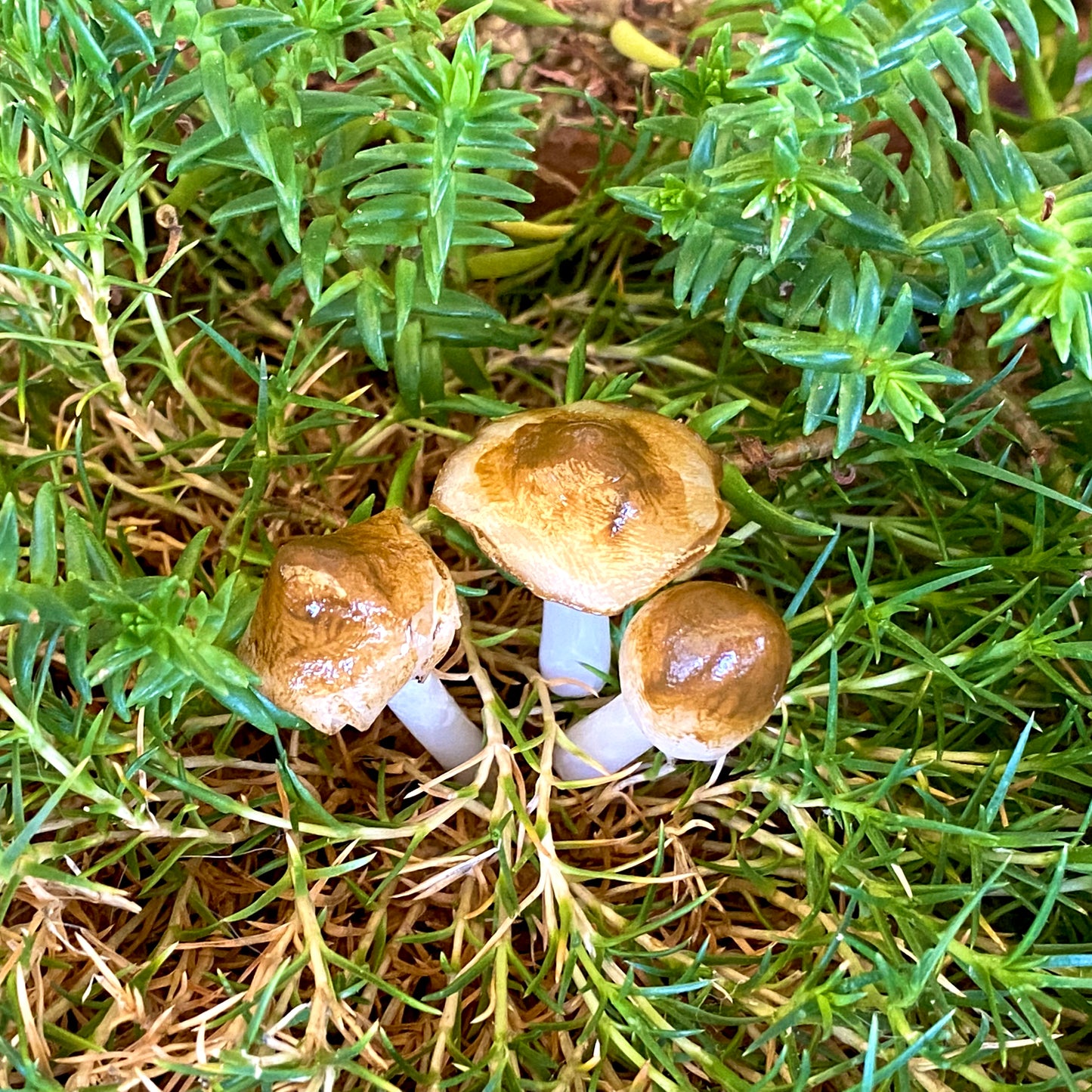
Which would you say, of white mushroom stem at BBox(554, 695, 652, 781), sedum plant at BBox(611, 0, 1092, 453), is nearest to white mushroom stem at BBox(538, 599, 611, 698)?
white mushroom stem at BBox(554, 695, 652, 781)

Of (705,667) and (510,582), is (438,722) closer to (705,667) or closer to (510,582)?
(510,582)

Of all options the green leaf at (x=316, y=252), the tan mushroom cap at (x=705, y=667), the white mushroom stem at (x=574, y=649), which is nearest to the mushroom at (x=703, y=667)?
the tan mushroom cap at (x=705, y=667)

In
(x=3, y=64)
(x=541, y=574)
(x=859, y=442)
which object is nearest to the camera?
(x=541, y=574)

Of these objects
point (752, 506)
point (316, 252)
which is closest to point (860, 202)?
point (752, 506)

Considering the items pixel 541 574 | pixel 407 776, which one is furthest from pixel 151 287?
pixel 407 776

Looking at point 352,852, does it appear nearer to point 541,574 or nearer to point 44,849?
point 44,849

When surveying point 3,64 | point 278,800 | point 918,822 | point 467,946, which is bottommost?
point 467,946

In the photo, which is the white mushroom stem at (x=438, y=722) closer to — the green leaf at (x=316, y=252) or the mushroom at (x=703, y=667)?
the mushroom at (x=703, y=667)

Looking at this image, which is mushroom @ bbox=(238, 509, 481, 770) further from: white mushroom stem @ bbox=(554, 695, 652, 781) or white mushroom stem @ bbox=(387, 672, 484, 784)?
white mushroom stem @ bbox=(554, 695, 652, 781)
